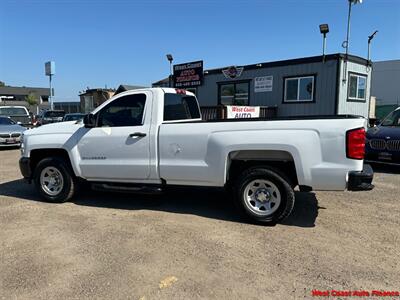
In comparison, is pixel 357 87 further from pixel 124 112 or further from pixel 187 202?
pixel 124 112

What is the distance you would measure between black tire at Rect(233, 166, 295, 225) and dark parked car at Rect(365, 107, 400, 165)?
524 cm

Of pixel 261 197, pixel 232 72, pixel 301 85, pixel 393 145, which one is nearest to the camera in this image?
pixel 261 197

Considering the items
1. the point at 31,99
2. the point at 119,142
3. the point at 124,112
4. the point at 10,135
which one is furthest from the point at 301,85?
the point at 31,99

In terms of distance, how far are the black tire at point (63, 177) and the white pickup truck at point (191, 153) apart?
0.02m

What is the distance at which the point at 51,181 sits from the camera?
5.92 m

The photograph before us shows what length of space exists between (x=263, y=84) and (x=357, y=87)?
4260mm

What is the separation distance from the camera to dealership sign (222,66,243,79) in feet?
56.9

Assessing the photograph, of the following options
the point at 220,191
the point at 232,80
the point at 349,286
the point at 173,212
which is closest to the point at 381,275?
the point at 349,286

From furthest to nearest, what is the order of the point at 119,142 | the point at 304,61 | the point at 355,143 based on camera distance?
the point at 304,61 → the point at 119,142 → the point at 355,143

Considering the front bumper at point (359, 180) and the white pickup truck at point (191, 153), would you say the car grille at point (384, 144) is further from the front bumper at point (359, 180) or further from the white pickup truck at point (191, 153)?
the front bumper at point (359, 180)

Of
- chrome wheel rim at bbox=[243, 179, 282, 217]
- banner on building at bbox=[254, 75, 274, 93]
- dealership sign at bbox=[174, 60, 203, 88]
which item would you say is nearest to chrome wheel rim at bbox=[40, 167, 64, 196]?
chrome wheel rim at bbox=[243, 179, 282, 217]

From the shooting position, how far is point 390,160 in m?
8.48

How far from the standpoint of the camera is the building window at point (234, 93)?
688 inches

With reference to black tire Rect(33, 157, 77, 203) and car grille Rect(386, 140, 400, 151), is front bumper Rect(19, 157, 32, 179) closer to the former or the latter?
black tire Rect(33, 157, 77, 203)
